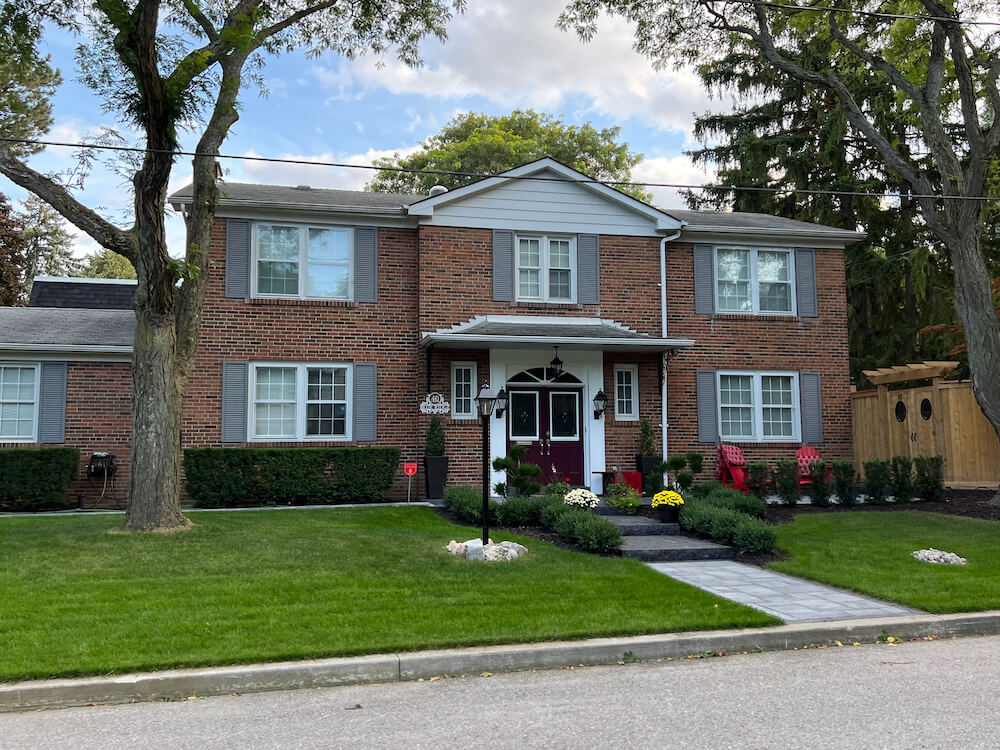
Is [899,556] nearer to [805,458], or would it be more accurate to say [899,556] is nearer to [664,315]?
[805,458]

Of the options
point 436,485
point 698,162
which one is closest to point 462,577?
point 436,485

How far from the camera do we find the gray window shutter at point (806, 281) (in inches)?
650

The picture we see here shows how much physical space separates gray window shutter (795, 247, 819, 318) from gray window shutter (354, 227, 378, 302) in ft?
28.2

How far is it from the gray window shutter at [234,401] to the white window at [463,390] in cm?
368

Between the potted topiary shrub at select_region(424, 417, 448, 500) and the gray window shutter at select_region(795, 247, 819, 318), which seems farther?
the gray window shutter at select_region(795, 247, 819, 318)

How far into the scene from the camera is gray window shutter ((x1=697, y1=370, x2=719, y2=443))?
1572 centimetres

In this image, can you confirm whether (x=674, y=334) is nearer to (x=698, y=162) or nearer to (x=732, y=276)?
(x=732, y=276)

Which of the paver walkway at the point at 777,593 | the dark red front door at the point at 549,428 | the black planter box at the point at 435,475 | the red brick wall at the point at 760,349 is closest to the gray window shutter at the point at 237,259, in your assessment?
the black planter box at the point at 435,475

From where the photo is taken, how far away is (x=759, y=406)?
635 inches

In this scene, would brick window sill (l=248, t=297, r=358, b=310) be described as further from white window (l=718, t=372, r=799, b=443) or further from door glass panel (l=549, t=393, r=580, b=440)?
white window (l=718, t=372, r=799, b=443)

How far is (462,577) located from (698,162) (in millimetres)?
23620

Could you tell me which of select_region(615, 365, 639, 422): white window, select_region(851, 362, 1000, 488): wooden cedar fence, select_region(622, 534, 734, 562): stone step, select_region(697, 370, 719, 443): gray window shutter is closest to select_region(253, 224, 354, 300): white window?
select_region(615, 365, 639, 422): white window

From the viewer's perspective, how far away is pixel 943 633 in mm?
6582

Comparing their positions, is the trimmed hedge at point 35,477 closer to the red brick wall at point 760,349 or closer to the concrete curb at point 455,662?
the concrete curb at point 455,662
